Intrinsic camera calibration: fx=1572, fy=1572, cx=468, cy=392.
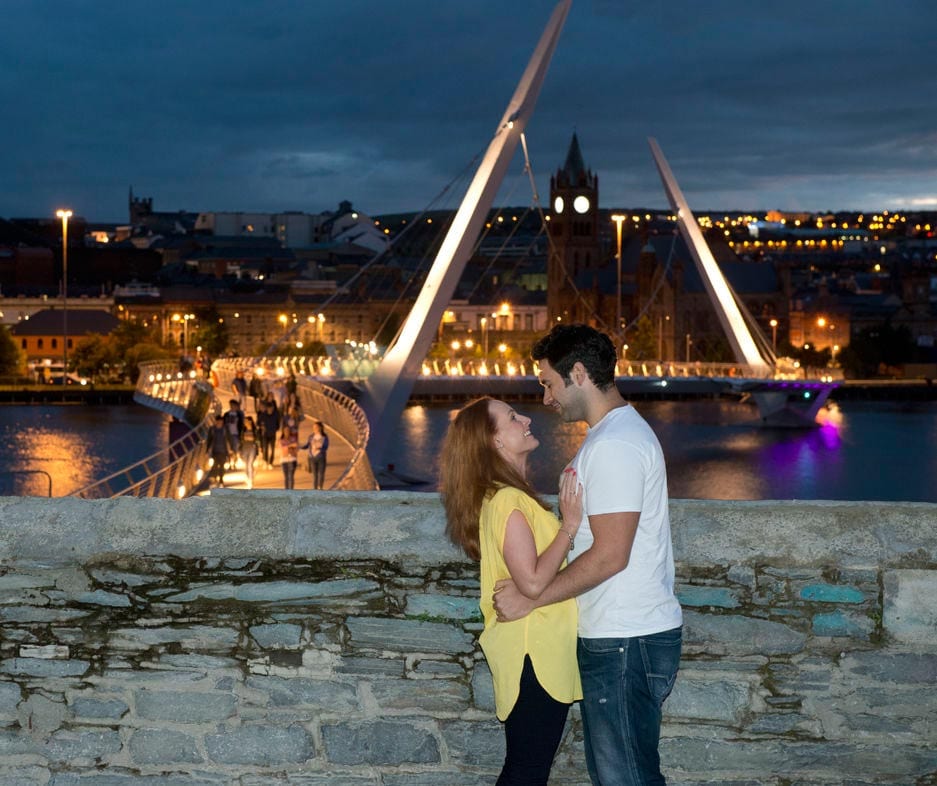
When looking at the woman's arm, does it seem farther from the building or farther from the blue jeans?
the building

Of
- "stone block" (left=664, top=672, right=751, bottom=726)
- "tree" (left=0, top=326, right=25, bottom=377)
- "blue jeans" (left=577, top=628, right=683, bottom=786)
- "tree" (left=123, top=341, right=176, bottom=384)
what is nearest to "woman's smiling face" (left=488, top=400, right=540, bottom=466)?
"blue jeans" (left=577, top=628, right=683, bottom=786)

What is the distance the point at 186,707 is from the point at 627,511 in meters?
1.79

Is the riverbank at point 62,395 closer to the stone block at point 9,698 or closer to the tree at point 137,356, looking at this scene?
the tree at point 137,356

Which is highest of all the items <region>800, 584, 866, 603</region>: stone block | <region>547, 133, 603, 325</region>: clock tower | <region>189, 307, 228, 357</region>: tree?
<region>547, 133, 603, 325</region>: clock tower

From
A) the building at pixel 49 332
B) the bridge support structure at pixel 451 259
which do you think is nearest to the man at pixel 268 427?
the bridge support structure at pixel 451 259

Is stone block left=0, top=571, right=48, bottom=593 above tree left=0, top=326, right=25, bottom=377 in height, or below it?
below

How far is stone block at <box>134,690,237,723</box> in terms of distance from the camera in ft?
16.4

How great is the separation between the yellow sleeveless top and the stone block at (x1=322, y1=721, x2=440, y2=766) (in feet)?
2.42

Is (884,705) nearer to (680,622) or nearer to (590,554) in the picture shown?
(680,622)

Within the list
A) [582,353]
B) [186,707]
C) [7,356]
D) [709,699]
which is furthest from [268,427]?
[7,356]

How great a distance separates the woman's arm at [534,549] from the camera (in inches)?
160

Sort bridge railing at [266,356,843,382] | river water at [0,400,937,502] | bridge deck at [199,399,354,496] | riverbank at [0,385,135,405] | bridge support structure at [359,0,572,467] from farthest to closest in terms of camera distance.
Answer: riverbank at [0,385,135,405]
bridge railing at [266,356,843,382]
river water at [0,400,937,502]
bridge support structure at [359,0,572,467]
bridge deck at [199,399,354,496]

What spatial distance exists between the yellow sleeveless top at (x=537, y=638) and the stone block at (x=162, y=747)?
49.2 inches

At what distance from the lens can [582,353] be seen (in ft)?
13.7
